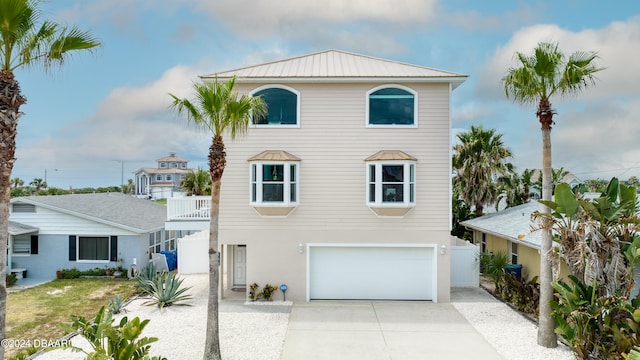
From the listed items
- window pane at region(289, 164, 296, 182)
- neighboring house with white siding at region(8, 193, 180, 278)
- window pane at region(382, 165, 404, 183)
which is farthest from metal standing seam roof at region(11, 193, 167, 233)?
window pane at region(382, 165, 404, 183)

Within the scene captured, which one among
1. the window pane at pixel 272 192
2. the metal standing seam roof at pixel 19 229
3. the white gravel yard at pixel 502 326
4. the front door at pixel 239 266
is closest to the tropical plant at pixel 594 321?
the white gravel yard at pixel 502 326

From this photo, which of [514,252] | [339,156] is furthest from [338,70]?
[514,252]

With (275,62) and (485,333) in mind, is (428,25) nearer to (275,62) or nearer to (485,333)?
(275,62)

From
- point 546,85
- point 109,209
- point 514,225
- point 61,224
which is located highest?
point 546,85

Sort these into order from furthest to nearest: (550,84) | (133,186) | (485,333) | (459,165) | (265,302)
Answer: (133,186)
(459,165)
(265,302)
(485,333)
(550,84)

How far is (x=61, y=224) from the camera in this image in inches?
726

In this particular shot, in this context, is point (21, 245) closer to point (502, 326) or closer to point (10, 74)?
point (10, 74)

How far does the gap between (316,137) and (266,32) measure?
217 inches

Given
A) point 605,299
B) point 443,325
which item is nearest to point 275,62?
point 443,325

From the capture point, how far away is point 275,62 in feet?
47.7

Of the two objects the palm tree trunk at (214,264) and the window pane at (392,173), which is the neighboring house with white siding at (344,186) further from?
the palm tree trunk at (214,264)

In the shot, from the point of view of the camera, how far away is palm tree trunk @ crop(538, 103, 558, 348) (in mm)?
9227

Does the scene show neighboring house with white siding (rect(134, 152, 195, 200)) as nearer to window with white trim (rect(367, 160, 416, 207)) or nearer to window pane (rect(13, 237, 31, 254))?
window pane (rect(13, 237, 31, 254))

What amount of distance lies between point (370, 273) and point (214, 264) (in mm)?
6783
